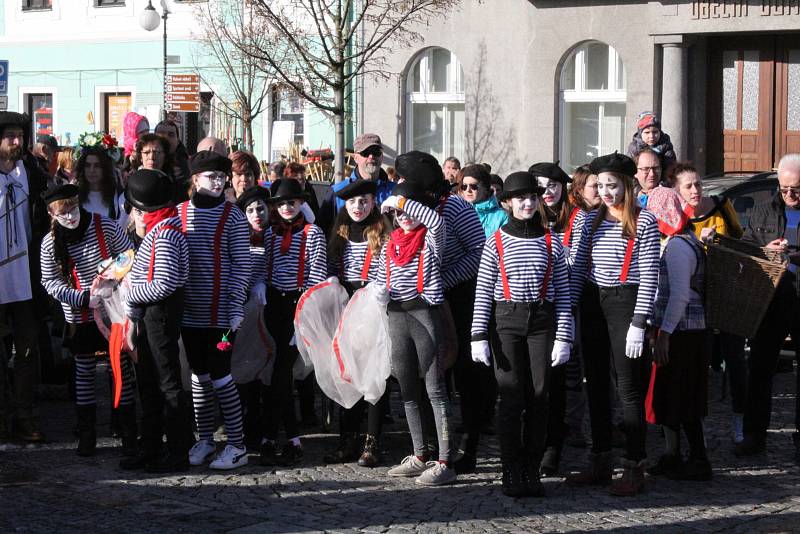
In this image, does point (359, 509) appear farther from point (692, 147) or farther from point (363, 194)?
point (692, 147)

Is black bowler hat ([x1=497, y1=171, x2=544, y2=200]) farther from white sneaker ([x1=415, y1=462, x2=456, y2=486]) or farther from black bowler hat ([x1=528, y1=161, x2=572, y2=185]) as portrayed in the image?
white sneaker ([x1=415, y1=462, x2=456, y2=486])

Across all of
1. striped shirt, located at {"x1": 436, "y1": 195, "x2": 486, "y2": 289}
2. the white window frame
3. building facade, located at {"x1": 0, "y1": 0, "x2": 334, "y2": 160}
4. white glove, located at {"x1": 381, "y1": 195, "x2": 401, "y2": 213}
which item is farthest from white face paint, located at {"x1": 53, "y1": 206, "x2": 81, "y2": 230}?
building facade, located at {"x1": 0, "y1": 0, "x2": 334, "y2": 160}

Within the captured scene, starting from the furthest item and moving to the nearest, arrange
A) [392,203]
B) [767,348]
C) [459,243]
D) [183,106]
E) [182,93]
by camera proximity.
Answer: [183,106] < [182,93] < [767,348] < [459,243] < [392,203]

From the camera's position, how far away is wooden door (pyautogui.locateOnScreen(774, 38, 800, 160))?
21219 millimetres

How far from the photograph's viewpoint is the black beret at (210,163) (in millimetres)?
7992

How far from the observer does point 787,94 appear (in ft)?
69.9

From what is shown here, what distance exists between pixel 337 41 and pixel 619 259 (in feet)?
50.4

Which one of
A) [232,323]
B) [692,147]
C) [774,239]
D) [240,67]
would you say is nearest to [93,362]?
[232,323]

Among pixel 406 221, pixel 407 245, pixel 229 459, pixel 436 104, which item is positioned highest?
pixel 436 104

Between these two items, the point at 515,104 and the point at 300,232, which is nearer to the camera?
the point at 300,232

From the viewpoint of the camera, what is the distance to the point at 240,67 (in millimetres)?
27594

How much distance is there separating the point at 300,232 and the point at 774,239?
3238 millimetres

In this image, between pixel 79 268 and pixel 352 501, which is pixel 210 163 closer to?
pixel 79 268

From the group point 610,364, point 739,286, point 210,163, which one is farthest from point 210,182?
point 739,286
